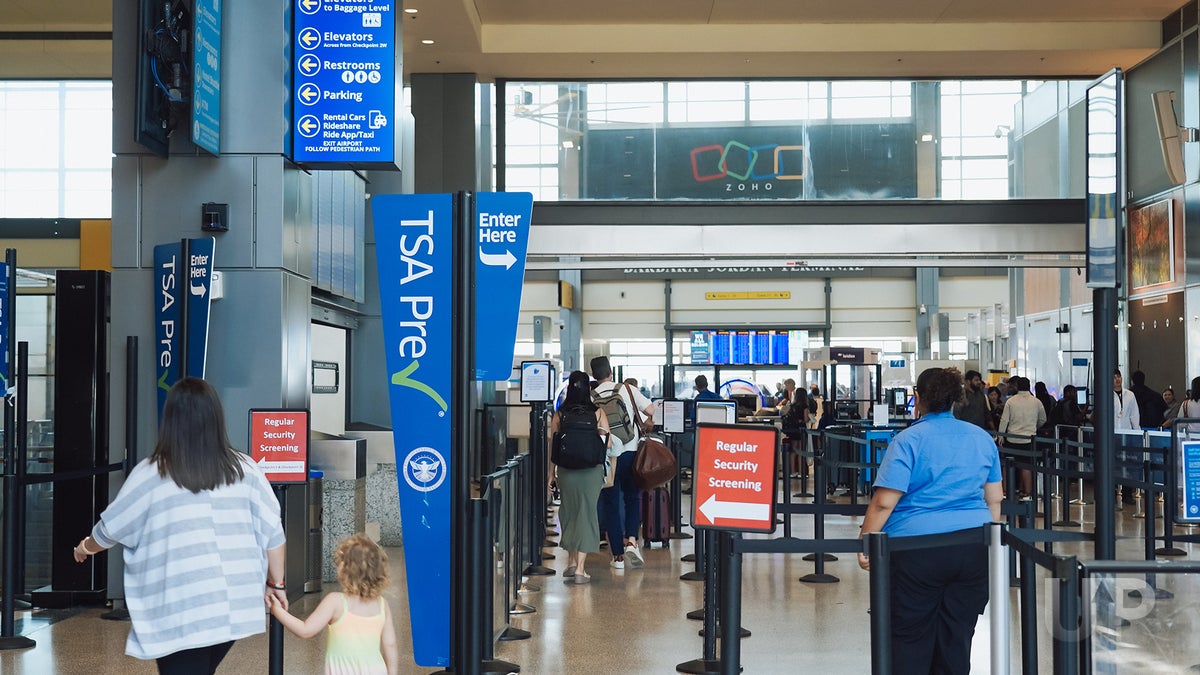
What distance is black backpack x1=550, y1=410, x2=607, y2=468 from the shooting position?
8359mm

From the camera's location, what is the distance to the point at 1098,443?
3.66 meters

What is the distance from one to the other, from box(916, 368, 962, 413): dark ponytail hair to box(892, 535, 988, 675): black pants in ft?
1.82

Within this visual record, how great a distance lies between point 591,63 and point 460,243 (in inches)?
441

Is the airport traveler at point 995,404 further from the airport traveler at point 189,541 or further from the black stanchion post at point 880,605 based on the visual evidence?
the airport traveler at point 189,541

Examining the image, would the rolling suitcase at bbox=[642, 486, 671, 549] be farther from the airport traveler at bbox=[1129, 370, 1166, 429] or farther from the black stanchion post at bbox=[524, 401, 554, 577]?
the airport traveler at bbox=[1129, 370, 1166, 429]

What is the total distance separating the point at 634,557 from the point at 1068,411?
7648mm

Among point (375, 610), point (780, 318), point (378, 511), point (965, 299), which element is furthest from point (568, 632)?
point (965, 299)

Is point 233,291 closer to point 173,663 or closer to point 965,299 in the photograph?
point 173,663

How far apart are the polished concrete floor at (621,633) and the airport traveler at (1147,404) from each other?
7.03 m

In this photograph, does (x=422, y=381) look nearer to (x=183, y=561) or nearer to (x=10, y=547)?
(x=183, y=561)

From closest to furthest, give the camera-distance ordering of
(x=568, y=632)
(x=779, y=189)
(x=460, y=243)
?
(x=460, y=243), (x=568, y=632), (x=779, y=189)

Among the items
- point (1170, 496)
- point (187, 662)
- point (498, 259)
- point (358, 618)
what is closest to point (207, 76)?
point (498, 259)

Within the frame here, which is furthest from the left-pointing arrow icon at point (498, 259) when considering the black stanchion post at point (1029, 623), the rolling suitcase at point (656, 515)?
the rolling suitcase at point (656, 515)

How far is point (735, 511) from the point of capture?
4.69 metres
